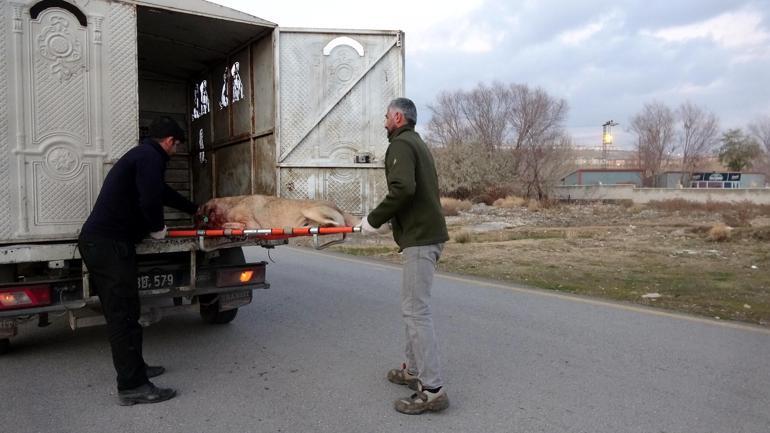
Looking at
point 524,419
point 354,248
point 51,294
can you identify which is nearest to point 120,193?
point 51,294

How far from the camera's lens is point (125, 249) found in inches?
171

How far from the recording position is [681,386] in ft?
15.0

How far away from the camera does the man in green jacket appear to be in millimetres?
4039

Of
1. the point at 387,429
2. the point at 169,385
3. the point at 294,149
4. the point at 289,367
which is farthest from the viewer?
the point at 294,149

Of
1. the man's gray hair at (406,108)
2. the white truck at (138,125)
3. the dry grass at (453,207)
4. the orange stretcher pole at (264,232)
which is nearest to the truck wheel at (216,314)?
the white truck at (138,125)

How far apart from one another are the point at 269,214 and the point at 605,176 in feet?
200

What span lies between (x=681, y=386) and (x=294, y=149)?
13.0ft

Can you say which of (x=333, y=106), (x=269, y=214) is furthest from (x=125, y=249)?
(x=333, y=106)

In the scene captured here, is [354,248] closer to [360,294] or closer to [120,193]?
[360,294]

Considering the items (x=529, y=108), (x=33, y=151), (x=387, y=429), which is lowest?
(x=387, y=429)

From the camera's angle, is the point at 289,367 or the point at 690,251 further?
the point at 690,251

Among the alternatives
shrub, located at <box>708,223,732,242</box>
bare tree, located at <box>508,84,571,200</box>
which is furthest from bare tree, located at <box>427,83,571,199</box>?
shrub, located at <box>708,223,732,242</box>

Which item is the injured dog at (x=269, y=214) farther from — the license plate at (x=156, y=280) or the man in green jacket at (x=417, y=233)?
the man in green jacket at (x=417, y=233)

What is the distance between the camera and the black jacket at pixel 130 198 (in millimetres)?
4301
